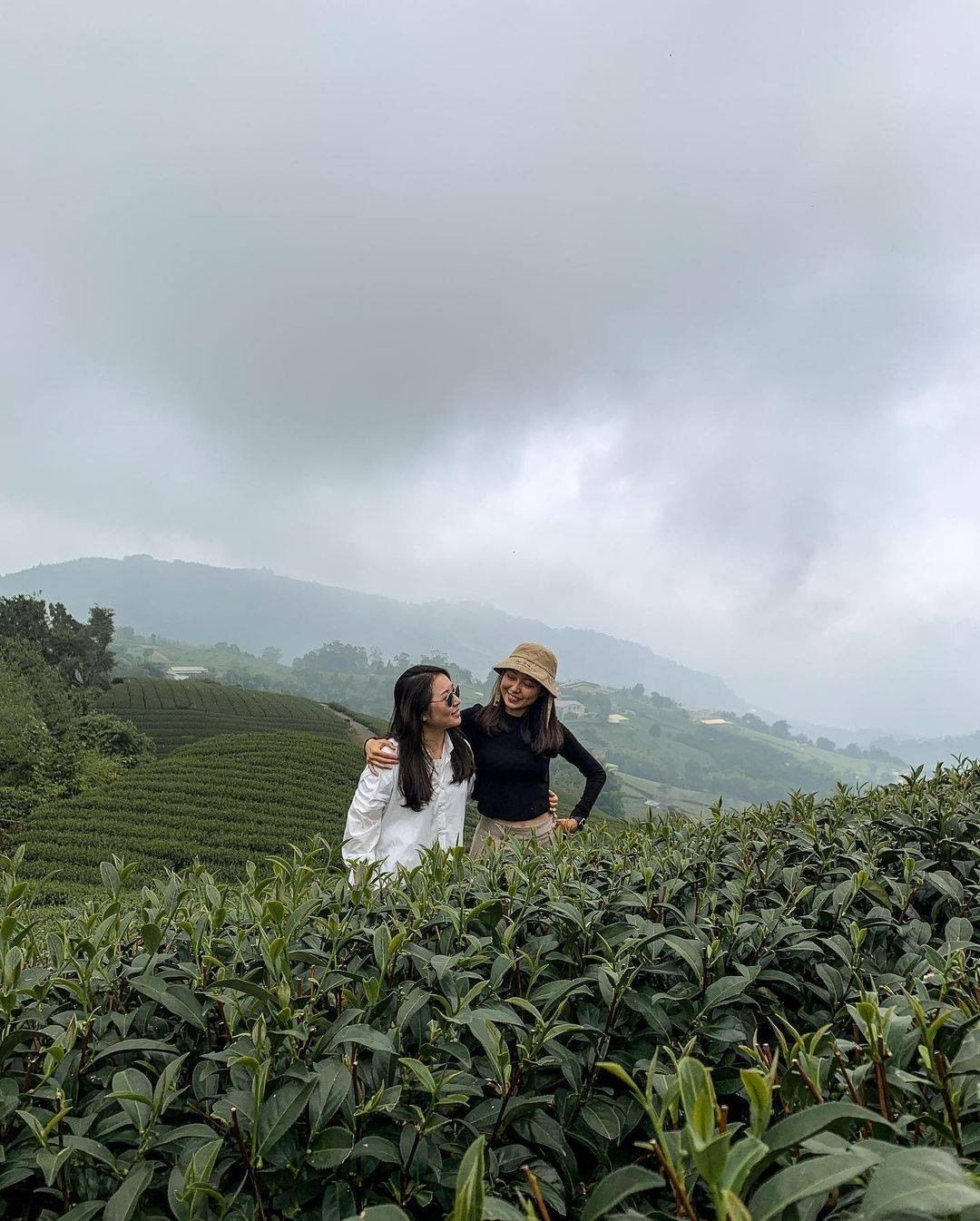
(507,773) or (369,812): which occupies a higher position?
(507,773)

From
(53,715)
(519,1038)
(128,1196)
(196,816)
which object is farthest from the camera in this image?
(53,715)

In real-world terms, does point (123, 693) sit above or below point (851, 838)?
below

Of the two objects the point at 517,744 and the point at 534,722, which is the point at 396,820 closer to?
the point at 517,744

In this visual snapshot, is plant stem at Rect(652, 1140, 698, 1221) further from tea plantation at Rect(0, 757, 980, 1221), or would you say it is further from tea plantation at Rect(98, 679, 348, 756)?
tea plantation at Rect(98, 679, 348, 756)

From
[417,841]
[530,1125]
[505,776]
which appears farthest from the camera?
[505,776]

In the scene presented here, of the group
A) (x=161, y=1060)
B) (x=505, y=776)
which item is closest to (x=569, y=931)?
(x=161, y=1060)

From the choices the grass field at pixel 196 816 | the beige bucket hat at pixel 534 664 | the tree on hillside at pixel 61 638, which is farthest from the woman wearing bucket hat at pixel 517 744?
the tree on hillside at pixel 61 638

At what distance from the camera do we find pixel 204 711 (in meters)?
32.9

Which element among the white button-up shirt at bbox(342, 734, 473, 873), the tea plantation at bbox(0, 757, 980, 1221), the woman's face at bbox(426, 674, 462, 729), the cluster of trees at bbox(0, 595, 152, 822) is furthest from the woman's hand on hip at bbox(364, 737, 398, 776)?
the cluster of trees at bbox(0, 595, 152, 822)

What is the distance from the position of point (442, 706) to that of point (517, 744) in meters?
0.55

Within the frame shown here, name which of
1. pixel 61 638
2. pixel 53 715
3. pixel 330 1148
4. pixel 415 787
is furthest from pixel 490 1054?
pixel 61 638

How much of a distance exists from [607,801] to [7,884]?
5409cm

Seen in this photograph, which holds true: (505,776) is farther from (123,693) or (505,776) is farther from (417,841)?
(123,693)

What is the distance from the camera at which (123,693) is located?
119 feet
